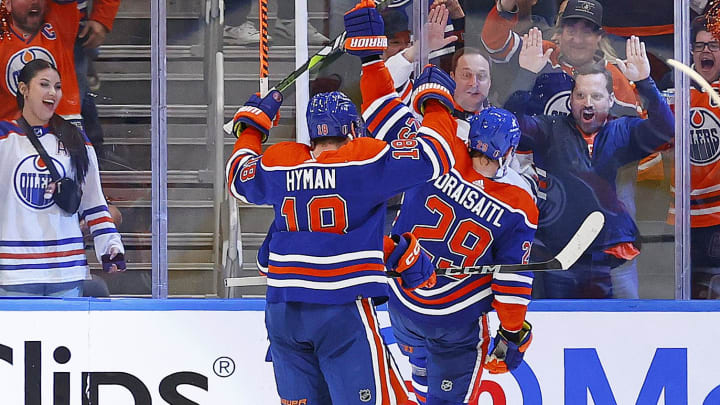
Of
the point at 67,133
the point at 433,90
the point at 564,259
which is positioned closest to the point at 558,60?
the point at 564,259

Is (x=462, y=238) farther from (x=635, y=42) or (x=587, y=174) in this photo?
(x=635, y=42)

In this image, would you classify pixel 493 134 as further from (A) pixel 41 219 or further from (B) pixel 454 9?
(A) pixel 41 219

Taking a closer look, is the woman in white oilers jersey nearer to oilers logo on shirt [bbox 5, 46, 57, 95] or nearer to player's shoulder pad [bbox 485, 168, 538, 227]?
oilers logo on shirt [bbox 5, 46, 57, 95]

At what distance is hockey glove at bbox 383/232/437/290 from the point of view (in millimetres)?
3162

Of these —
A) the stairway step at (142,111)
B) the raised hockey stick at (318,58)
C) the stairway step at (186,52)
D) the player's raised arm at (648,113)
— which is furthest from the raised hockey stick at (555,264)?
the stairway step at (186,52)

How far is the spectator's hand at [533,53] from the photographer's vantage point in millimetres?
4062

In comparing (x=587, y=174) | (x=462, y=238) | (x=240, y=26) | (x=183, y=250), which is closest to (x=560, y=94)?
(x=587, y=174)

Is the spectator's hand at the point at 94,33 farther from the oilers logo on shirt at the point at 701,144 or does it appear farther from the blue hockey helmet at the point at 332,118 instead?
the oilers logo on shirt at the point at 701,144

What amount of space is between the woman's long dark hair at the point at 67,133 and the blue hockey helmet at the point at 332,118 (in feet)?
4.42

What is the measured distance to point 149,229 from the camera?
412 cm

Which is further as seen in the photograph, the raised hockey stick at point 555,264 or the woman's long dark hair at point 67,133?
the woman's long dark hair at point 67,133

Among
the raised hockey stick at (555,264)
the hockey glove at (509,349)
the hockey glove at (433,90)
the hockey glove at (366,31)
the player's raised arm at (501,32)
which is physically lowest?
the hockey glove at (509,349)

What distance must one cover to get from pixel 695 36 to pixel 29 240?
2.64m

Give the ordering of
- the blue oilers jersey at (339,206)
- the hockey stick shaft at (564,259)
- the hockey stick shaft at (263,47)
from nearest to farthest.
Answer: the blue oilers jersey at (339,206), the hockey stick shaft at (564,259), the hockey stick shaft at (263,47)
